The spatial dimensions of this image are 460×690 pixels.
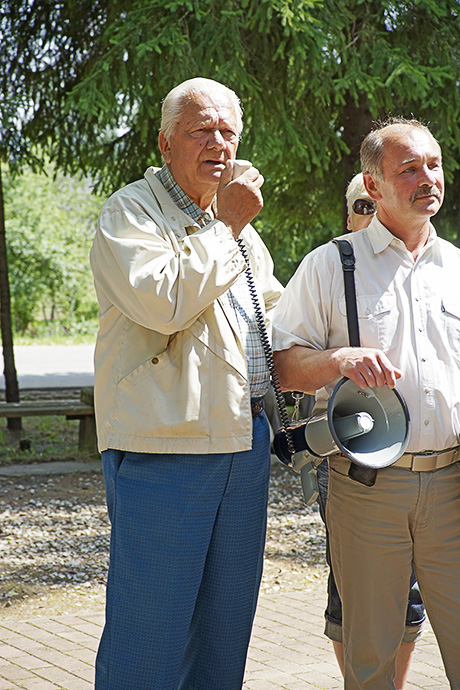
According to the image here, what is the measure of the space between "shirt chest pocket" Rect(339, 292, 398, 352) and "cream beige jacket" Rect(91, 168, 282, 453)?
0.42 metres

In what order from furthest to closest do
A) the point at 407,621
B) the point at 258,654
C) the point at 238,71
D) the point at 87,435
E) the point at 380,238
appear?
the point at 87,435, the point at 238,71, the point at 258,654, the point at 407,621, the point at 380,238

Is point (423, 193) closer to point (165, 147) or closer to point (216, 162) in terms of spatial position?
point (216, 162)

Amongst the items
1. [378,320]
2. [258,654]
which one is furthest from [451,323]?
[258,654]

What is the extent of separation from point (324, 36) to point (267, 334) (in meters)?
4.99

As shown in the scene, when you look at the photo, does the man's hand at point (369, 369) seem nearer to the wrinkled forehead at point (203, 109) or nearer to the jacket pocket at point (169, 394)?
the jacket pocket at point (169, 394)

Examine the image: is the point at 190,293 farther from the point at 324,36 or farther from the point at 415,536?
the point at 324,36

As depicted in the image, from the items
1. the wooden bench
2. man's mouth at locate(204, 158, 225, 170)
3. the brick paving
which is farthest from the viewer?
the wooden bench

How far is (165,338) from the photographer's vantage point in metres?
2.47

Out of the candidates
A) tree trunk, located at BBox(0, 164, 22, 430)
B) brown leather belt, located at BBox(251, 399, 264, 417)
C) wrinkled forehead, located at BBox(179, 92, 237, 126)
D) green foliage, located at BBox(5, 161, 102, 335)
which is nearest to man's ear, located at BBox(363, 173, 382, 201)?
wrinkled forehead, located at BBox(179, 92, 237, 126)

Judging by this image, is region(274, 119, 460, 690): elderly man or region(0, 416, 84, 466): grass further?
region(0, 416, 84, 466): grass

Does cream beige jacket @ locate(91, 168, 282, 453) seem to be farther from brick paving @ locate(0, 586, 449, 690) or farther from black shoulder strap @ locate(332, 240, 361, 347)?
brick paving @ locate(0, 586, 449, 690)

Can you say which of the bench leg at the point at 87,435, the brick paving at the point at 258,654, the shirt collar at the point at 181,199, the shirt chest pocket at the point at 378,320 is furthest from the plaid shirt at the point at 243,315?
the bench leg at the point at 87,435

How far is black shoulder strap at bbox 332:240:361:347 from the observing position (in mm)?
2662

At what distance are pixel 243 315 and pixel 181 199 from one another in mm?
416
